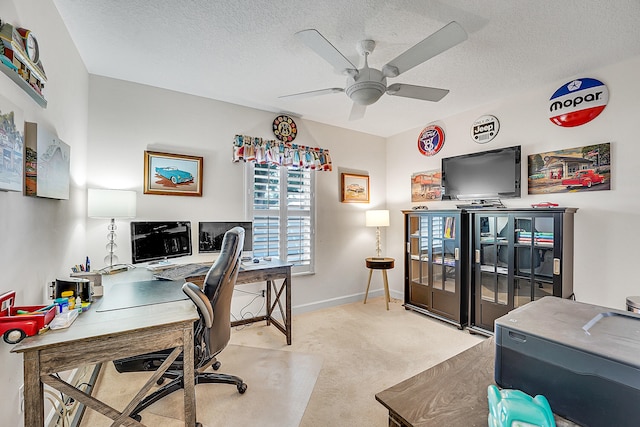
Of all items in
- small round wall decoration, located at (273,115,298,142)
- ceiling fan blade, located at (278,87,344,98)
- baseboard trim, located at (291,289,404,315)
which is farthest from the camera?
baseboard trim, located at (291,289,404,315)

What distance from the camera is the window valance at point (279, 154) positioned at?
3.17 metres

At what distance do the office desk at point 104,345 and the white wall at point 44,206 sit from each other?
0.21 metres

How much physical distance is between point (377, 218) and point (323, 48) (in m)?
2.69

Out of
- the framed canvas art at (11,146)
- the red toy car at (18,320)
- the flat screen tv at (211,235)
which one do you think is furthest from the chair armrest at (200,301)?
the flat screen tv at (211,235)

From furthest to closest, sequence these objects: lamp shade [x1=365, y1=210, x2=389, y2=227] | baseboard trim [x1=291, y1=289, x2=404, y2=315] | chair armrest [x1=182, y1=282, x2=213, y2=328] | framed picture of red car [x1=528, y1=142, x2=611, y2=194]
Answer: lamp shade [x1=365, y1=210, x2=389, y2=227] → baseboard trim [x1=291, y1=289, x2=404, y2=315] → framed picture of red car [x1=528, y1=142, x2=611, y2=194] → chair armrest [x1=182, y1=282, x2=213, y2=328]

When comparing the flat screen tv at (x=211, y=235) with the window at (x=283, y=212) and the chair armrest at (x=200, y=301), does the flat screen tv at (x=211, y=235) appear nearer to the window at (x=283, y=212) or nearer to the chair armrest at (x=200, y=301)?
the window at (x=283, y=212)

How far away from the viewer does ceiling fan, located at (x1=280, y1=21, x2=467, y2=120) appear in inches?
60.6

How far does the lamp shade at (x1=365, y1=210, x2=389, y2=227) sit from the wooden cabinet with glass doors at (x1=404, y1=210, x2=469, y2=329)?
1.07 feet

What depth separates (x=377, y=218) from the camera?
4.03 metres

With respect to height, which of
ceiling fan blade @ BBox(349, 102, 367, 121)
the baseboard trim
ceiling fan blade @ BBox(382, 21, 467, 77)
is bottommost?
the baseboard trim

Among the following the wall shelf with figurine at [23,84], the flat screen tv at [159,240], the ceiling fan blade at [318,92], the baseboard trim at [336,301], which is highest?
the ceiling fan blade at [318,92]

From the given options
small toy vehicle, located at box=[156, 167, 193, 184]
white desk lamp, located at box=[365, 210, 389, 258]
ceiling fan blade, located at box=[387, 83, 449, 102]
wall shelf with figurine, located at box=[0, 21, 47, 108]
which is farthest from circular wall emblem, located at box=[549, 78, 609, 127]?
wall shelf with figurine, located at box=[0, 21, 47, 108]

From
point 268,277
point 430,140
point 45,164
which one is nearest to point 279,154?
point 268,277

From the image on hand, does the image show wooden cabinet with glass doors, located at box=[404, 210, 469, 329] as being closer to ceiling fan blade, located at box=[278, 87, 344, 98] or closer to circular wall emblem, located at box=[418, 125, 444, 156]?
circular wall emblem, located at box=[418, 125, 444, 156]
